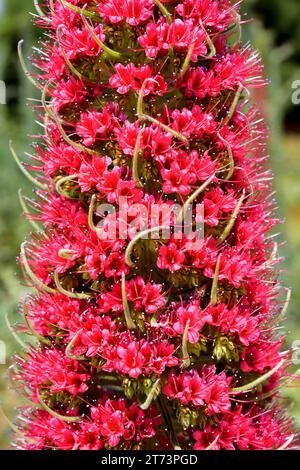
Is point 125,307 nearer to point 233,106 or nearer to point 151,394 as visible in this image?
point 151,394

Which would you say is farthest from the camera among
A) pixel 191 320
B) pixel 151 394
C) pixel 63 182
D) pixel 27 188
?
pixel 27 188

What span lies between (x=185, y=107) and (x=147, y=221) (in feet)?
1.48

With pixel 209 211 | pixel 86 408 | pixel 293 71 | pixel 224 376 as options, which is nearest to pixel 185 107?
pixel 209 211

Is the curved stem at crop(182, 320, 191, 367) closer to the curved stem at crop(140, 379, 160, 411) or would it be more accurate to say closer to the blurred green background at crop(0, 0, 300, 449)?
the curved stem at crop(140, 379, 160, 411)

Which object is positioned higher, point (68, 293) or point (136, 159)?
point (136, 159)

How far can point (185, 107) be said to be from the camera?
2.55 meters

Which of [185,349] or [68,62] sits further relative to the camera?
[68,62]

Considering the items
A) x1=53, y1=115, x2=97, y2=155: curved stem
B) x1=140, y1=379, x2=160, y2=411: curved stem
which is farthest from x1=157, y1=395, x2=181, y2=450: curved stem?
x1=53, y1=115, x2=97, y2=155: curved stem

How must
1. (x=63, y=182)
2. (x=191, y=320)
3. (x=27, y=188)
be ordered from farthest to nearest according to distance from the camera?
Result: (x=27, y=188), (x=63, y=182), (x=191, y=320)

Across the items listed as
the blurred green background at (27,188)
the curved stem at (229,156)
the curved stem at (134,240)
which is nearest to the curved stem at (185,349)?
the curved stem at (134,240)

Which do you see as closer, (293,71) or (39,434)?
(39,434)

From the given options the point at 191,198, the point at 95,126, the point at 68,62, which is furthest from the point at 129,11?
the point at 191,198
